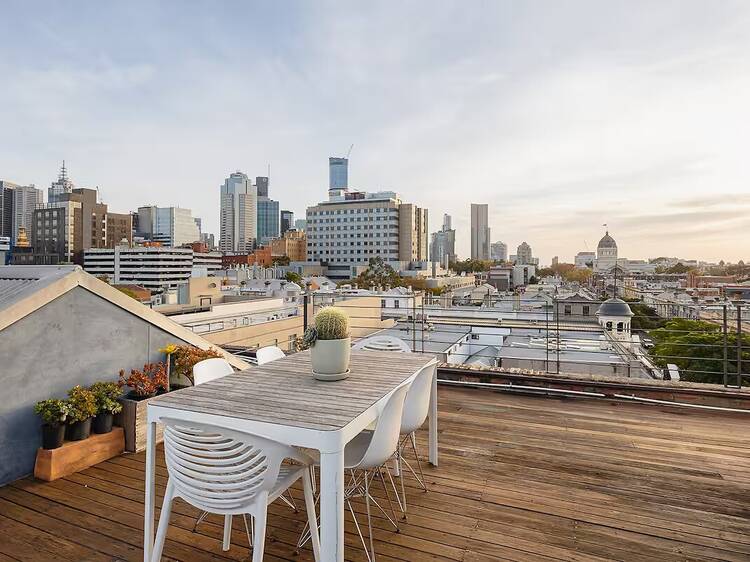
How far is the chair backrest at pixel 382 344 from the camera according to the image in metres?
3.69

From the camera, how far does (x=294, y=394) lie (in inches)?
84.1

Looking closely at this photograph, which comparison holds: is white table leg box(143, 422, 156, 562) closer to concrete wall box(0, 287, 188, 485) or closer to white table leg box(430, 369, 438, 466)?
concrete wall box(0, 287, 188, 485)

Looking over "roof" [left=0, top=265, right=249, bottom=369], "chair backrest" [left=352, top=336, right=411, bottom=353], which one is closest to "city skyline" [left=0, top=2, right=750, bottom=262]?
"roof" [left=0, top=265, right=249, bottom=369]

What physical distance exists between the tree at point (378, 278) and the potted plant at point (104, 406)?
55732 millimetres

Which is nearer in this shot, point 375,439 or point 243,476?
point 243,476

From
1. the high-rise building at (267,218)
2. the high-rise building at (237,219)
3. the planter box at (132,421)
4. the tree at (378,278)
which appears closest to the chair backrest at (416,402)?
the planter box at (132,421)

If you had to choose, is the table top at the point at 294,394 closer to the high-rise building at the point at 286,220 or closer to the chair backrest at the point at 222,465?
the chair backrest at the point at 222,465

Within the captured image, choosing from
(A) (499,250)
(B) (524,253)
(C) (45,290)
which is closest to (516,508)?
(C) (45,290)

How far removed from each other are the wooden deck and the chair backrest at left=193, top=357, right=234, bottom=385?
2.48ft

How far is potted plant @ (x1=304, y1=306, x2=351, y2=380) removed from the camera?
7.81 feet

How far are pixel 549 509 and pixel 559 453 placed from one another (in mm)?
903

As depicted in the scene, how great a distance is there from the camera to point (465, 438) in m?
3.59

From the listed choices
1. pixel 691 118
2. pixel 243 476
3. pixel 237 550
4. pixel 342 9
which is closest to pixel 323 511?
pixel 243 476

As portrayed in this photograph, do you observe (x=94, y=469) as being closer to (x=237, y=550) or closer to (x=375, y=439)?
(x=237, y=550)
